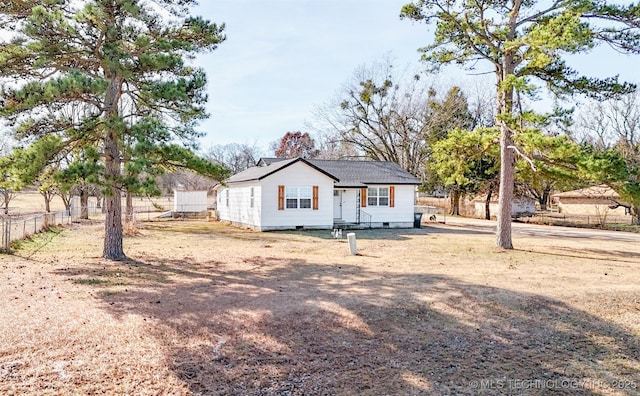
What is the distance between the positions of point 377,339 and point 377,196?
1817 centimetres

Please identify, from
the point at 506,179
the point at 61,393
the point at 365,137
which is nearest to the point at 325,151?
the point at 365,137

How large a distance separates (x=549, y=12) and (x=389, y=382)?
1389 centimetres

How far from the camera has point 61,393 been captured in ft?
13.3

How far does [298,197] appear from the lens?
69.2 ft

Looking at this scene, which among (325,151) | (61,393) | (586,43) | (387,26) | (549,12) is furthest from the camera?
(325,151)

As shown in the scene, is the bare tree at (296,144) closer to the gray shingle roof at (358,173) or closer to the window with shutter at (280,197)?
the gray shingle roof at (358,173)

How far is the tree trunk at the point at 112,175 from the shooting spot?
31.6ft

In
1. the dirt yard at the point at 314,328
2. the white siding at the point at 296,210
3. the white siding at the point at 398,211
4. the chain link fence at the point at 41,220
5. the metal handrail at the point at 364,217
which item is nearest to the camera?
the dirt yard at the point at 314,328

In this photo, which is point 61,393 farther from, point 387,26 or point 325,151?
point 325,151

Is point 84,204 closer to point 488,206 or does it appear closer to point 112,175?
point 112,175

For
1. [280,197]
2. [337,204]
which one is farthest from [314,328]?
[337,204]

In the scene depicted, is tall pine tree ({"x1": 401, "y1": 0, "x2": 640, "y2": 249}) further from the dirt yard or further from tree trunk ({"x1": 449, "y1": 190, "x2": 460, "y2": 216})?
tree trunk ({"x1": 449, "y1": 190, "x2": 460, "y2": 216})

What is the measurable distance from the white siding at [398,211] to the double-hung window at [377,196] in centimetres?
23

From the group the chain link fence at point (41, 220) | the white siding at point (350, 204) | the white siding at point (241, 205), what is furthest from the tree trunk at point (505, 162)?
the chain link fence at point (41, 220)
